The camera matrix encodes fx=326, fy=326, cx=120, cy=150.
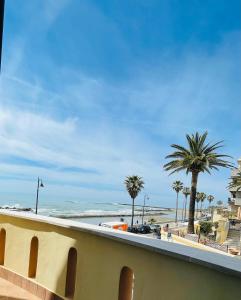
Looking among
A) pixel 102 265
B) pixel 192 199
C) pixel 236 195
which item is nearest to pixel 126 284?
pixel 102 265

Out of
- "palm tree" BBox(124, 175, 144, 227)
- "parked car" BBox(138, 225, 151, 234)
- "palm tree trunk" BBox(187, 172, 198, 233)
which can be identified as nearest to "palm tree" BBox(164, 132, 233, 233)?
"palm tree trunk" BBox(187, 172, 198, 233)

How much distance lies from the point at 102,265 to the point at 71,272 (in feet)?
3.83

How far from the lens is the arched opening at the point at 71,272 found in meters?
5.91

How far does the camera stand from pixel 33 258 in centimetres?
681

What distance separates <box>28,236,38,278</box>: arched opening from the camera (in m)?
6.74

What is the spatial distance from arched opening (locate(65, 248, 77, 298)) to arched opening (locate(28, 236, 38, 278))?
112cm

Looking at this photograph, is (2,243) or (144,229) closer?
(2,243)

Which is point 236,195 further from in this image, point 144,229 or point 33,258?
point 33,258

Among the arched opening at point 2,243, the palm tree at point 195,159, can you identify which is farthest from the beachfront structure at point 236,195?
the arched opening at point 2,243

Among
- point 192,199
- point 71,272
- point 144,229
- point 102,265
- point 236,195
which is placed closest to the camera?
point 102,265

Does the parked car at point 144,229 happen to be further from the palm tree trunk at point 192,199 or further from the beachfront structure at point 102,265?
the beachfront structure at point 102,265

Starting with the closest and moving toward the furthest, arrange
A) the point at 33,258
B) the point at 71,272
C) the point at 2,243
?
the point at 71,272
the point at 33,258
the point at 2,243

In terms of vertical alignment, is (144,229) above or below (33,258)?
below

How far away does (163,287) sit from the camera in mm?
4082
